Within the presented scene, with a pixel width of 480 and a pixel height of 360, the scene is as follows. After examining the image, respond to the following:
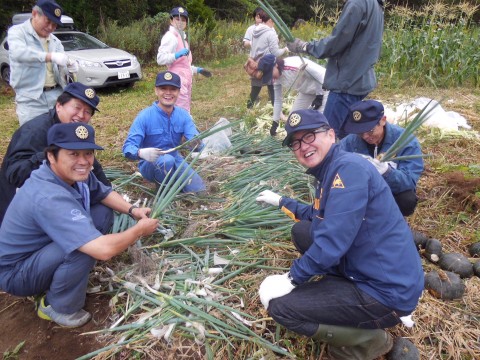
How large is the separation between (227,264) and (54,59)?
2.05 m

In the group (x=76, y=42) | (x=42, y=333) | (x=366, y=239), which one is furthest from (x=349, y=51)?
(x=76, y=42)

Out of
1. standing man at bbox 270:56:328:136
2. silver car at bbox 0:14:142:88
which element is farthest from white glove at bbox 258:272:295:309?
silver car at bbox 0:14:142:88

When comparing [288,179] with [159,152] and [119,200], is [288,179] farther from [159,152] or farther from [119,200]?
[119,200]

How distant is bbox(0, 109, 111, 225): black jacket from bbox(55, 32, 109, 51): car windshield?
19.4 ft

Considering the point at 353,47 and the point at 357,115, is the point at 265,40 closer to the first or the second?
the point at 353,47

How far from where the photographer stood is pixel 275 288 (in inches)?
70.3

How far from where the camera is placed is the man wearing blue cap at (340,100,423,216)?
89.9 inches

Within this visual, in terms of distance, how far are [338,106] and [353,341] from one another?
1967 millimetres

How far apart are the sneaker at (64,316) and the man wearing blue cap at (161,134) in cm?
120

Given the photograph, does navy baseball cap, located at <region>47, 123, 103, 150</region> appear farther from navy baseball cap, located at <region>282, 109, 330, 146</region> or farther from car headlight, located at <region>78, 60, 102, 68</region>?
car headlight, located at <region>78, 60, 102, 68</region>

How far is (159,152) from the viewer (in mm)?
2904

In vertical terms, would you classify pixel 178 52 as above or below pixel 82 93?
below

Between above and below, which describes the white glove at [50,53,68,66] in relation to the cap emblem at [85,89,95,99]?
above

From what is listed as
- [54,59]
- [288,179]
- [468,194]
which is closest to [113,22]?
[54,59]
